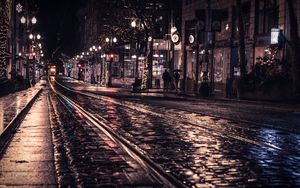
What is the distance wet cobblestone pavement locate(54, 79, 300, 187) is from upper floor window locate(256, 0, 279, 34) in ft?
65.8

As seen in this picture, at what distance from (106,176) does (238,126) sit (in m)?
10.4

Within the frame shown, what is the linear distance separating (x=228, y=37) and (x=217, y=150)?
3583 centimetres

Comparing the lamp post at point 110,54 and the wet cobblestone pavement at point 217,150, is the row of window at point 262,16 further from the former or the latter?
the lamp post at point 110,54

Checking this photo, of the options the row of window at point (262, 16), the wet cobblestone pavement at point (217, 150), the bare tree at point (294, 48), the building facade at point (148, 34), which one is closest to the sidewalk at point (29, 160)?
the wet cobblestone pavement at point (217, 150)

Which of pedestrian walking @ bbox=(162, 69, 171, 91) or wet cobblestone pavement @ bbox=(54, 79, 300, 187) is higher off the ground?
pedestrian walking @ bbox=(162, 69, 171, 91)

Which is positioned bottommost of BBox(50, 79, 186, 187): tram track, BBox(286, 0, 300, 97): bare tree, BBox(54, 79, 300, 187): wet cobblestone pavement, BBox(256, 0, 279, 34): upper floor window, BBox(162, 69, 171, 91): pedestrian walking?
BBox(54, 79, 300, 187): wet cobblestone pavement

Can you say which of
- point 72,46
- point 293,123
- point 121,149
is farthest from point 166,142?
point 72,46

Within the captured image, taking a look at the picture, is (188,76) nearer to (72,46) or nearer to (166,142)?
(166,142)

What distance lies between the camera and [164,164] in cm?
1133

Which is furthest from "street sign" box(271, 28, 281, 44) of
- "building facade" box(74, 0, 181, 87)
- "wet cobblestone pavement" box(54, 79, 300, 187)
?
"building facade" box(74, 0, 181, 87)

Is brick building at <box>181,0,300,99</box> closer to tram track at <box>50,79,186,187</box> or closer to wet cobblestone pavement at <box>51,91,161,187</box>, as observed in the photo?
tram track at <box>50,79,186,187</box>

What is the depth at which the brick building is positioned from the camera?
40188 millimetres

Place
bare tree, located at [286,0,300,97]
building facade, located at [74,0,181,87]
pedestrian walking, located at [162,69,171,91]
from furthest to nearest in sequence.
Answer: building facade, located at [74,0,181,87], pedestrian walking, located at [162,69,171,91], bare tree, located at [286,0,300,97]

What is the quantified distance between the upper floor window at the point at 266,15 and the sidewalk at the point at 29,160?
25.5 metres
